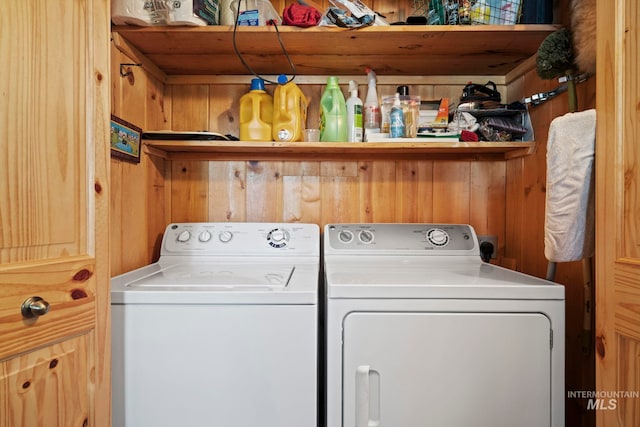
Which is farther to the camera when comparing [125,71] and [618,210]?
[125,71]

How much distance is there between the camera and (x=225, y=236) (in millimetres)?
1575

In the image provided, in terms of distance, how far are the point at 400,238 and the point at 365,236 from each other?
0.50ft

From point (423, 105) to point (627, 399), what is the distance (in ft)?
4.21

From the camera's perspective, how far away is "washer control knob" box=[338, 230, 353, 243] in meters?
1.59

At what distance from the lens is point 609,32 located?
79 cm

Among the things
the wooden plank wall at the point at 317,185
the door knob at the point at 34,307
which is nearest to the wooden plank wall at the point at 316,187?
the wooden plank wall at the point at 317,185

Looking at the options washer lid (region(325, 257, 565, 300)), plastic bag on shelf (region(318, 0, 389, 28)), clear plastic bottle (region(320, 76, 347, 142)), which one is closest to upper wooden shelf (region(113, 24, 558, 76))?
plastic bag on shelf (region(318, 0, 389, 28))

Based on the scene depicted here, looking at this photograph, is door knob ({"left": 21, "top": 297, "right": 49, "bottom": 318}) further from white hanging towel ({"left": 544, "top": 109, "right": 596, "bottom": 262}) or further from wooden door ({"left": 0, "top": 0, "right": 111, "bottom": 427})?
white hanging towel ({"left": 544, "top": 109, "right": 596, "bottom": 262})

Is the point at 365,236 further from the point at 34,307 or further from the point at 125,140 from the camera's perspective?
the point at 34,307

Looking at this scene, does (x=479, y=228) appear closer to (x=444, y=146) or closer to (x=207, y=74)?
(x=444, y=146)

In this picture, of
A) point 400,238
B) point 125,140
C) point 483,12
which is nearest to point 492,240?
point 400,238

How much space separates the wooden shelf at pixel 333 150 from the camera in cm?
147

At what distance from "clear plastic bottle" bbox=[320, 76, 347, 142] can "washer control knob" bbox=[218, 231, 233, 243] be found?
0.57 m

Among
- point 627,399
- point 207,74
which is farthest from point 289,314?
point 207,74
